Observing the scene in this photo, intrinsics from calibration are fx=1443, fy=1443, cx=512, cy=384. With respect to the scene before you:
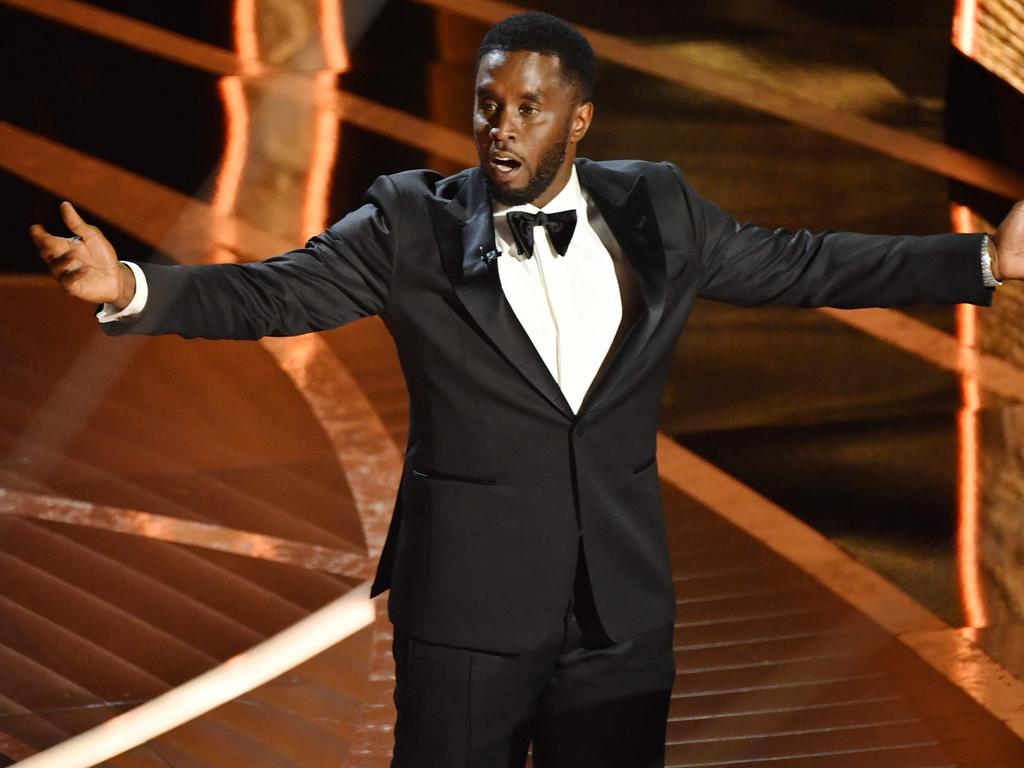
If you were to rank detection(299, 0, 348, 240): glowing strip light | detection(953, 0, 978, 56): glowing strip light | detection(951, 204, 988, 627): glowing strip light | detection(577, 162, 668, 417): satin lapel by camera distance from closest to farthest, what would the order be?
detection(577, 162, 668, 417): satin lapel
detection(951, 204, 988, 627): glowing strip light
detection(299, 0, 348, 240): glowing strip light
detection(953, 0, 978, 56): glowing strip light

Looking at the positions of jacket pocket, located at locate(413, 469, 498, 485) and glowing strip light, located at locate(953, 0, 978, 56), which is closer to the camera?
jacket pocket, located at locate(413, 469, 498, 485)

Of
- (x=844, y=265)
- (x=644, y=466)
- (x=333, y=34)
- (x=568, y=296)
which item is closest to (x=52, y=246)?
(x=568, y=296)

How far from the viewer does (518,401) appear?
6.33 feet

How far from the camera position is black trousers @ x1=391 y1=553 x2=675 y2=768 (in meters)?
1.96

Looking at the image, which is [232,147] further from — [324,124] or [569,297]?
[569,297]

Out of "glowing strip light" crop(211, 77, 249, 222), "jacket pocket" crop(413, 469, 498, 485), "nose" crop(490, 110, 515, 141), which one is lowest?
"jacket pocket" crop(413, 469, 498, 485)

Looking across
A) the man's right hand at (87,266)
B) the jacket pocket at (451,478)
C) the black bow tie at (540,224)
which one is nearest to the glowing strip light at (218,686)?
the jacket pocket at (451,478)

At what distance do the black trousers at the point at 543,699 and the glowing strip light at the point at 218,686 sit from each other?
1410 mm

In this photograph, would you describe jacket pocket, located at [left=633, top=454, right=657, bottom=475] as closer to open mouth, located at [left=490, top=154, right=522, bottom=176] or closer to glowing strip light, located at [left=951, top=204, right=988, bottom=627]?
open mouth, located at [left=490, top=154, right=522, bottom=176]

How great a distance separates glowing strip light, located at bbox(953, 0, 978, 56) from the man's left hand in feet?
17.8

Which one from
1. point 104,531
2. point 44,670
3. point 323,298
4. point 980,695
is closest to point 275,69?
point 104,531

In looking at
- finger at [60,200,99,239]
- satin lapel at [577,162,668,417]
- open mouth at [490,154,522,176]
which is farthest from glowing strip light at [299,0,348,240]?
finger at [60,200,99,239]

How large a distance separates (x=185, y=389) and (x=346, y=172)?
5.57 ft

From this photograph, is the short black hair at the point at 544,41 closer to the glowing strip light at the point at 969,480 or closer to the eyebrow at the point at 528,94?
the eyebrow at the point at 528,94
